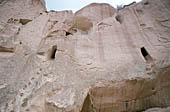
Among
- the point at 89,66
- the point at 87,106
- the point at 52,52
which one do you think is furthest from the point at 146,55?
the point at 52,52

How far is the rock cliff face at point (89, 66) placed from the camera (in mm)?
3533

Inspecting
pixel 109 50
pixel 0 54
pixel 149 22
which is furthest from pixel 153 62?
pixel 0 54

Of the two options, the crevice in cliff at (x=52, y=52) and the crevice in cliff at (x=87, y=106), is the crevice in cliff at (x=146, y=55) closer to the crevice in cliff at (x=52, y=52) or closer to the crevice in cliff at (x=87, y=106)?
the crevice in cliff at (x=87, y=106)

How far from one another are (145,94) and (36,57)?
3.73m

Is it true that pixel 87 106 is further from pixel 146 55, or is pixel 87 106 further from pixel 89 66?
pixel 146 55

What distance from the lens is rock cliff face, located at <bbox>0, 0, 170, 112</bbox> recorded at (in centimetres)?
353

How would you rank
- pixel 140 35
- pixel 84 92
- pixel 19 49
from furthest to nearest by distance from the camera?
1. pixel 140 35
2. pixel 19 49
3. pixel 84 92

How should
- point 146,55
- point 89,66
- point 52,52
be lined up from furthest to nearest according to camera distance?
point 52,52 → point 146,55 → point 89,66

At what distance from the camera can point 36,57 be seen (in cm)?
468

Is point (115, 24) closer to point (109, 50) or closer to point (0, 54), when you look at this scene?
point (109, 50)

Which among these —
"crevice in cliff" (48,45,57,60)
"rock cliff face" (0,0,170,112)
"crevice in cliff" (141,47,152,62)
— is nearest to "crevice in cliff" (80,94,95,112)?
"rock cliff face" (0,0,170,112)

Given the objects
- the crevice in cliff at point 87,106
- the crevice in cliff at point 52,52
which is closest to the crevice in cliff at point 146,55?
the crevice in cliff at point 87,106

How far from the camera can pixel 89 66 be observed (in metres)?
4.48

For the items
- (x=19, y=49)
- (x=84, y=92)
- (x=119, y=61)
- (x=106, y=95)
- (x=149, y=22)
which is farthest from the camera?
(x=149, y=22)
